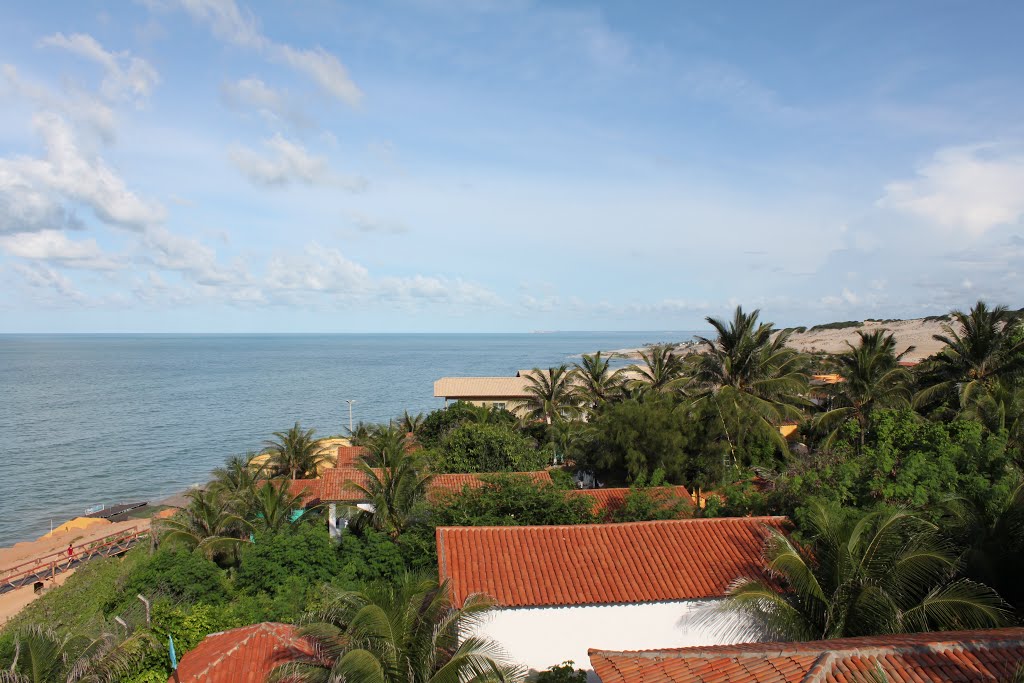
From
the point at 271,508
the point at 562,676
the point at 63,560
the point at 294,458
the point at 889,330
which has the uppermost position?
the point at 889,330

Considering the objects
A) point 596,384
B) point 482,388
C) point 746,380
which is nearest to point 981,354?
point 746,380

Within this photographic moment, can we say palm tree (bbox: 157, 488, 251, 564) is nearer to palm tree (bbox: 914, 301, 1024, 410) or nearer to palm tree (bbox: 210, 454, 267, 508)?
palm tree (bbox: 210, 454, 267, 508)

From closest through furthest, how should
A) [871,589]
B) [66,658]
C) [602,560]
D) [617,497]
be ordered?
1. [66,658]
2. [871,589]
3. [602,560]
4. [617,497]

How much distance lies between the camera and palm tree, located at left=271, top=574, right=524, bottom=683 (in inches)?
341

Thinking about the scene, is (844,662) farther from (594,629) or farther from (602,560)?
(602,560)

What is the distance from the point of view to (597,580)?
1327 centimetres

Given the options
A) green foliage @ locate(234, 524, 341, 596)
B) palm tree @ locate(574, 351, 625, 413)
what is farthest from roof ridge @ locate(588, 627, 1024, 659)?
palm tree @ locate(574, 351, 625, 413)

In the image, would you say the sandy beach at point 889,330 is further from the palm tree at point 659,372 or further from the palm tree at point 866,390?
the palm tree at point 866,390

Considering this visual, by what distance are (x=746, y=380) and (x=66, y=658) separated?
25155mm

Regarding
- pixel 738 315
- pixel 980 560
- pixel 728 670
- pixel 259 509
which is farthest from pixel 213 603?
pixel 738 315

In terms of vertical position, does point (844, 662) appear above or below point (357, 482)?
above

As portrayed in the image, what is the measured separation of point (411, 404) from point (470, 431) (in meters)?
58.6

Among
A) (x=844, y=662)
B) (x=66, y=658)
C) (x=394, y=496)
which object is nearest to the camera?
(x=844, y=662)

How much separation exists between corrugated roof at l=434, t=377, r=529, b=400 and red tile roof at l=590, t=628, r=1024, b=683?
4565cm
